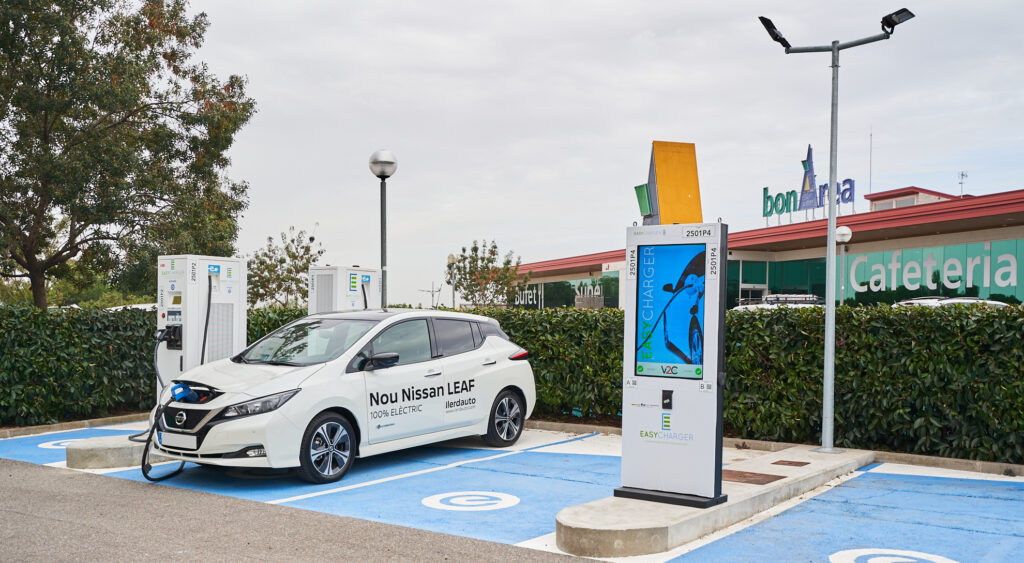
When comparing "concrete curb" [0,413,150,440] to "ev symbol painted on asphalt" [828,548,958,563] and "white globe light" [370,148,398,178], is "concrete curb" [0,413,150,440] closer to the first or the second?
"white globe light" [370,148,398,178]

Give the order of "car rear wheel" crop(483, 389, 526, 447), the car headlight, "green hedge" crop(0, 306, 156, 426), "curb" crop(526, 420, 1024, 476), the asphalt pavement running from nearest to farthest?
the asphalt pavement
the car headlight
"curb" crop(526, 420, 1024, 476)
"car rear wheel" crop(483, 389, 526, 447)
"green hedge" crop(0, 306, 156, 426)

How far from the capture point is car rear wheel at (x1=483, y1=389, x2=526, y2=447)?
33.0ft

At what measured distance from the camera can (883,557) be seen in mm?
5590

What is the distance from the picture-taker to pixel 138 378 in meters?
13.2

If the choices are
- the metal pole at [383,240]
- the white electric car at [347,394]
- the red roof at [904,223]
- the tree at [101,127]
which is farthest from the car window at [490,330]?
the red roof at [904,223]

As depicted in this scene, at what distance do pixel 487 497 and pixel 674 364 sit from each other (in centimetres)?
218

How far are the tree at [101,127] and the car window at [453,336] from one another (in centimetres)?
1063

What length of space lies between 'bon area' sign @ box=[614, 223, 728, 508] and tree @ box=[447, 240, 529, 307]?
1569 inches

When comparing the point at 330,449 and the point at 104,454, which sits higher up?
the point at 330,449

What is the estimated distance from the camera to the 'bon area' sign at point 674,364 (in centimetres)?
646

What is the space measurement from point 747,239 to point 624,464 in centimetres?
3500

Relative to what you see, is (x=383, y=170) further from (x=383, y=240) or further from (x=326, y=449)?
(x=326, y=449)

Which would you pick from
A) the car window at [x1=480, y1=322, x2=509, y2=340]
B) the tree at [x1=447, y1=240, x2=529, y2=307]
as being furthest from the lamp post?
the tree at [x1=447, y1=240, x2=529, y2=307]

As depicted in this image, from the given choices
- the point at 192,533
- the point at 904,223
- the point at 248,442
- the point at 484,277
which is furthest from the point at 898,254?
the point at 192,533
